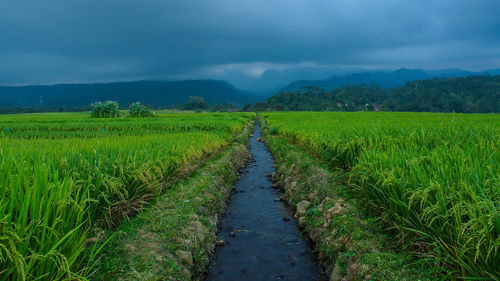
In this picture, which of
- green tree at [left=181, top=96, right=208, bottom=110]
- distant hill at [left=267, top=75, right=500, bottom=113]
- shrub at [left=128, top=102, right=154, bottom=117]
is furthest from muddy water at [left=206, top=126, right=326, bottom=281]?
green tree at [left=181, top=96, right=208, bottom=110]

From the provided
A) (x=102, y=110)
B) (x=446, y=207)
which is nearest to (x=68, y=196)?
(x=446, y=207)

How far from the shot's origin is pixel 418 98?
255 ft

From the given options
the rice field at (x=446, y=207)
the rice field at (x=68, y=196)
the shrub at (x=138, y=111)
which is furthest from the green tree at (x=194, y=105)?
the rice field at (x=446, y=207)

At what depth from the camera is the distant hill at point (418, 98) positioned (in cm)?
6844

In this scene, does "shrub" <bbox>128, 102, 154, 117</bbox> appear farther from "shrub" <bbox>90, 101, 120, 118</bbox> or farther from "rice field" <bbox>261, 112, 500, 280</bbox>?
"rice field" <bbox>261, 112, 500, 280</bbox>

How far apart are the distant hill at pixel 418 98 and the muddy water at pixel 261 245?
7028 centimetres

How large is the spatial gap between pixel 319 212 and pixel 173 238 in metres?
2.77

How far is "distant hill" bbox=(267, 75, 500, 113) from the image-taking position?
225 feet

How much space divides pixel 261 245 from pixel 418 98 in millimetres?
88984

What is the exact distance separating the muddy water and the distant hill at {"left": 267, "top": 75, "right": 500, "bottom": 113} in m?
70.3

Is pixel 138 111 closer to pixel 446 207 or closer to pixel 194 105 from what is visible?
pixel 446 207

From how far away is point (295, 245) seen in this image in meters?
4.93

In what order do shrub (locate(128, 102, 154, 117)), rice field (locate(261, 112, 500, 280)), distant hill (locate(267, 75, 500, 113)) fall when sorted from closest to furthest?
rice field (locate(261, 112, 500, 280)) < shrub (locate(128, 102, 154, 117)) < distant hill (locate(267, 75, 500, 113))

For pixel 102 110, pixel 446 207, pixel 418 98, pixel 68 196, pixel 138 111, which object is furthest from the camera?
pixel 418 98
